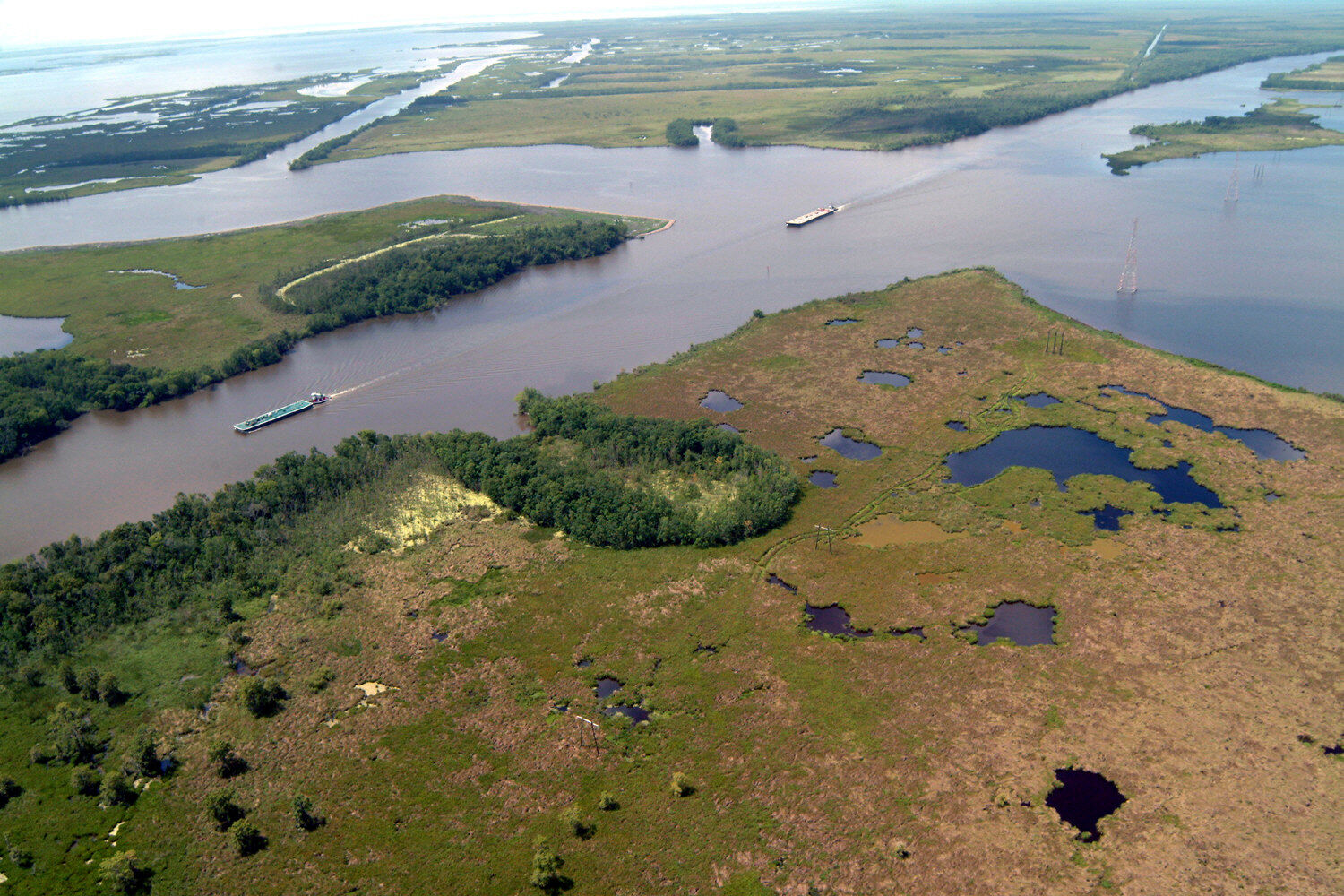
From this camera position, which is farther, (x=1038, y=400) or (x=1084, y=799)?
(x=1038, y=400)

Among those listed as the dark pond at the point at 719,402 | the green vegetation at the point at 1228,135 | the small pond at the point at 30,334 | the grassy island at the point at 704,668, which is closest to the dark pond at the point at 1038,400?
the grassy island at the point at 704,668

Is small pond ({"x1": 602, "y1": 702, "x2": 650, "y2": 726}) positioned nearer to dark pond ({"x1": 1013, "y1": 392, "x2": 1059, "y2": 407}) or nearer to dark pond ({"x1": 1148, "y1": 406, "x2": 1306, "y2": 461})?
dark pond ({"x1": 1013, "y1": 392, "x2": 1059, "y2": 407})

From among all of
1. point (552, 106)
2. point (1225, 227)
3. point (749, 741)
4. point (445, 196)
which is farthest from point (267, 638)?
point (552, 106)

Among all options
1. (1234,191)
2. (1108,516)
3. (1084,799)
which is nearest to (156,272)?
(1108,516)

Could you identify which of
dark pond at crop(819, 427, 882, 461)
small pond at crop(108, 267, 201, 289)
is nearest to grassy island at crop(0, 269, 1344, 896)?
dark pond at crop(819, 427, 882, 461)

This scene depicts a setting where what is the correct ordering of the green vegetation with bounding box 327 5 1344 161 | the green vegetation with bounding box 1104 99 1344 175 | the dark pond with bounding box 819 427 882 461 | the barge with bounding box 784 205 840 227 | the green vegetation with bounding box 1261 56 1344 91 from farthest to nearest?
the green vegetation with bounding box 1261 56 1344 91 < the green vegetation with bounding box 327 5 1344 161 < the green vegetation with bounding box 1104 99 1344 175 < the barge with bounding box 784 205 840 227 < the dark pond with bounding box 819 427 882 461

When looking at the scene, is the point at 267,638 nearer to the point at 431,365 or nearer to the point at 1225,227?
the point at 431,365

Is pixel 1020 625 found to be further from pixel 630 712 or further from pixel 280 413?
pixel 280 413
